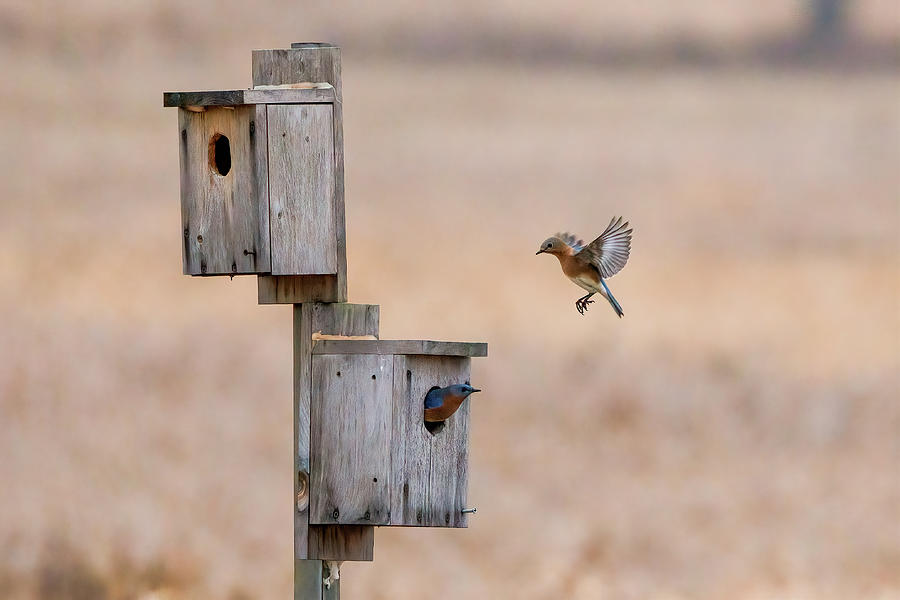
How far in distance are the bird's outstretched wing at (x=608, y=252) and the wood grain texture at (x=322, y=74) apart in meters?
0.78

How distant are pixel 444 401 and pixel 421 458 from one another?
211 millimetres

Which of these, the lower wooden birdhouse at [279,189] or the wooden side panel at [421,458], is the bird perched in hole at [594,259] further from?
the lower wooden birdhouse at [279,189]

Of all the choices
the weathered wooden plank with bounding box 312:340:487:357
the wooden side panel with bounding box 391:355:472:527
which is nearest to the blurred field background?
the wooden side panel with bounding box 391:355:472:527

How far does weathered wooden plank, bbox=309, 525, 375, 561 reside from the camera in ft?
14.9

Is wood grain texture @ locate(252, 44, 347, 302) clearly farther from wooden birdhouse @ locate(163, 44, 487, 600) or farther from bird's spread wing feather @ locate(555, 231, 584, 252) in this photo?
bird's spread wing feather @ locate(555, 231, 584, 252)

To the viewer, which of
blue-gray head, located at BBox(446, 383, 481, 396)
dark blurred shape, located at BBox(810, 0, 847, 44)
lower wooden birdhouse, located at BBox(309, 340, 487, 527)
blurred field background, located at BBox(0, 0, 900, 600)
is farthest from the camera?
dark blurred shape, located at BBox(810, 0, 847, 44)

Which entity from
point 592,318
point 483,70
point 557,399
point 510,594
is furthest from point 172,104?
point 483,70

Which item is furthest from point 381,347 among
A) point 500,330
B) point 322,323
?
point 500,330

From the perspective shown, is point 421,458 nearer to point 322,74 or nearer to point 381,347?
point 381,347

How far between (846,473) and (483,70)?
14.8 m

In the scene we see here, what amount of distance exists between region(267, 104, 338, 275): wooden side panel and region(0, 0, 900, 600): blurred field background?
389 centimetres

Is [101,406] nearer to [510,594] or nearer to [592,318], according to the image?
[510,594]

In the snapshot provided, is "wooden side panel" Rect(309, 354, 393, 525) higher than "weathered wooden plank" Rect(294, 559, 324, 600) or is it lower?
higher

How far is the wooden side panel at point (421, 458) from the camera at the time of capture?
4.51m
